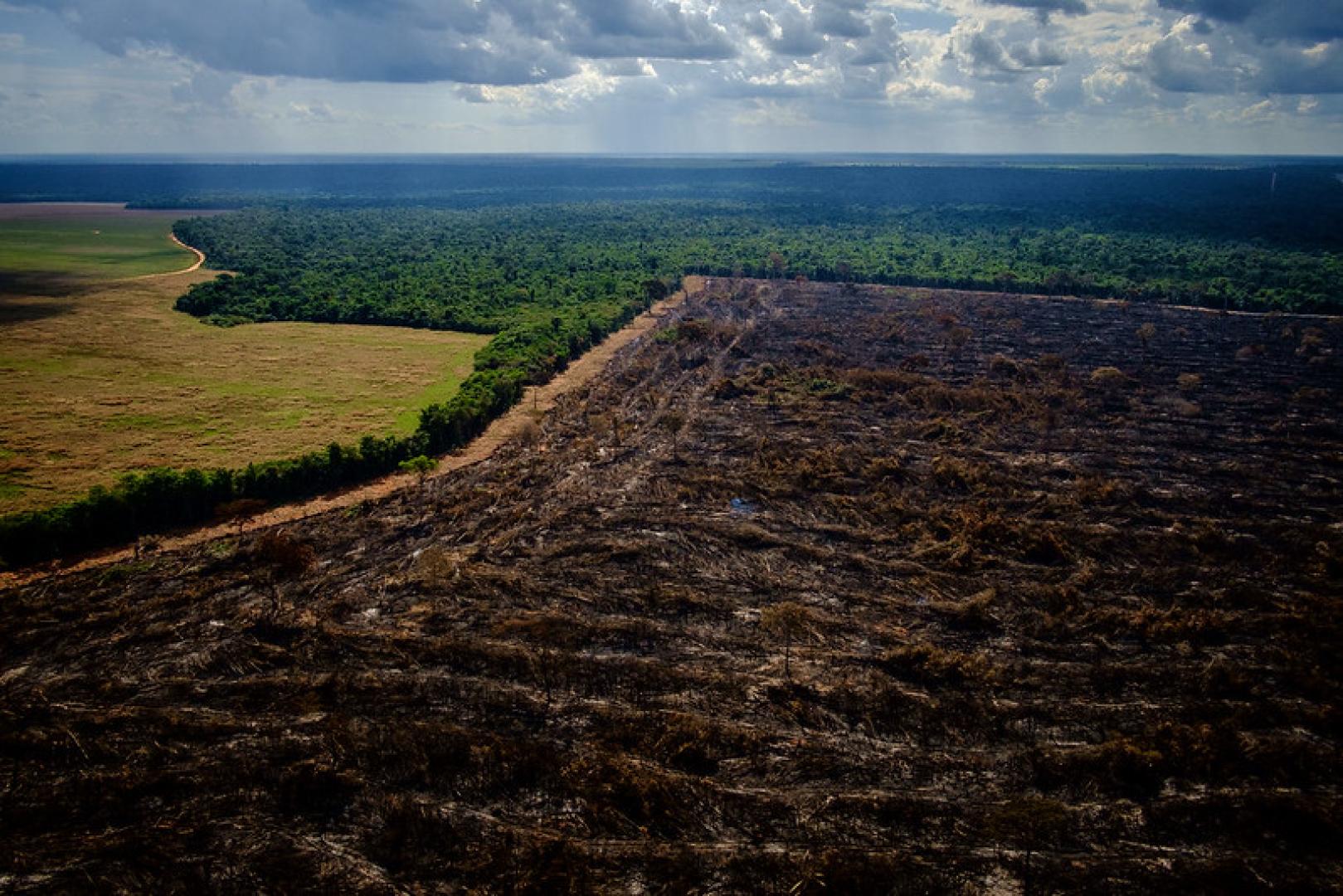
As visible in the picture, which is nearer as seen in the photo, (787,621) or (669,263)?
(787,621)

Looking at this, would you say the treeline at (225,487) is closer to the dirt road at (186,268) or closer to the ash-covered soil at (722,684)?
the ash-covered soil at (722,684)

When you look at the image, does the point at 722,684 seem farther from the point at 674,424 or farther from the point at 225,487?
the point at 225,487

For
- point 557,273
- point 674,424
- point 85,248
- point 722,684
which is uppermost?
point 85,248

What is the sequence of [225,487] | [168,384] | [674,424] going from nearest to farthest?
[225,487]
[674,424]
[168,384]

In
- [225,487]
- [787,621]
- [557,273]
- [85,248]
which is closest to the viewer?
[787,621]

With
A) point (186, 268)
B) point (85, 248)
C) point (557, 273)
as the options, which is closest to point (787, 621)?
point (557, 273)

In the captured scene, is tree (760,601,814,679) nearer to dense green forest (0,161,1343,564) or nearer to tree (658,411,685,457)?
tree (658,411,685,457)

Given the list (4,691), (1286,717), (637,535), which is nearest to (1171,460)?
(1286,717)

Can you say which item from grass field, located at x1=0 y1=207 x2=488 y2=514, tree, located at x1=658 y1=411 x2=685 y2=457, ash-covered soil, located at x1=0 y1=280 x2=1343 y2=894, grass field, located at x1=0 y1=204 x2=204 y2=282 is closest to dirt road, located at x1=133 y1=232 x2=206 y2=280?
grass field, located at x1=0 y1=204 x2=204 y2=282
